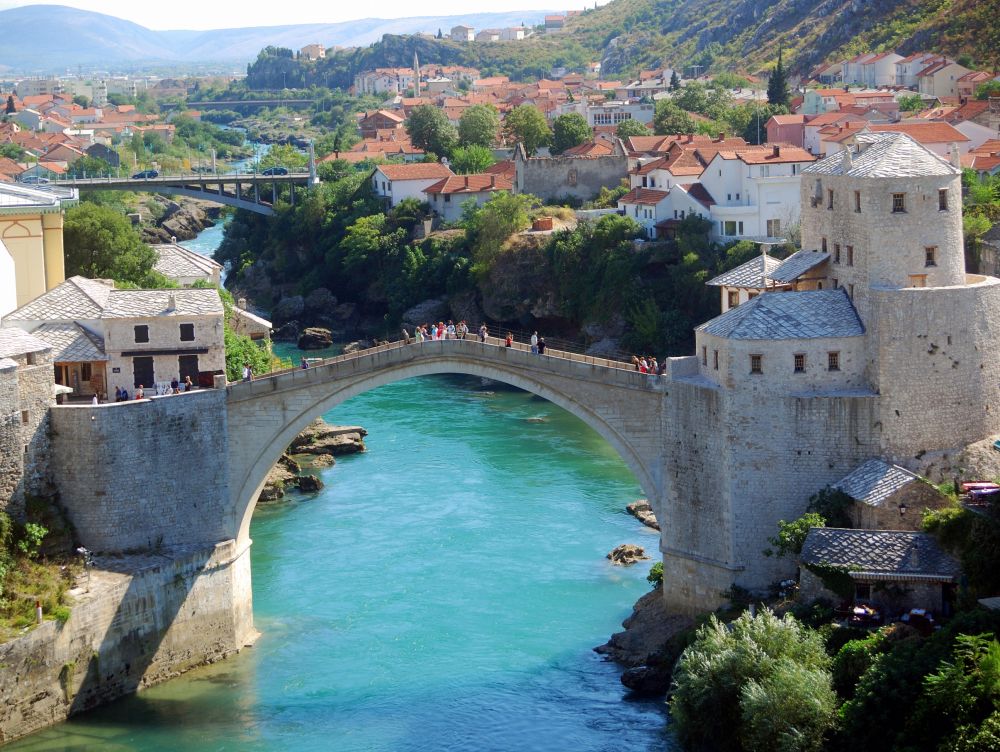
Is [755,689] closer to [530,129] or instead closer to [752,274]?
[752,274]

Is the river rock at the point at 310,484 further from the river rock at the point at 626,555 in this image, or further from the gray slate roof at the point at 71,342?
the gray slate roof at the point at 71,342

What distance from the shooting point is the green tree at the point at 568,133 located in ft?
271

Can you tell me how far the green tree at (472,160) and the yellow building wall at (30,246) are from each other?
40.3 metres

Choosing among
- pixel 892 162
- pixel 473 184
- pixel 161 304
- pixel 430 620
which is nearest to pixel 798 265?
pixel 892 162

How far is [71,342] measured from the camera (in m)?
36.8

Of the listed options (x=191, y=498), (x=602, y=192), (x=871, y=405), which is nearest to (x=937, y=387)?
(x=871, y=405)

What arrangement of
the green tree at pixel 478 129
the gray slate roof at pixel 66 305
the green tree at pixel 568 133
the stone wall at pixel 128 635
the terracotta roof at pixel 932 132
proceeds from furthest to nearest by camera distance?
the green tree at pixel 478 129
the green tree at pixel 568 133
the terracotta roof at pixel 932 132
the gray slate roof at pixel 66 305
the stone wall at pixel 128 635

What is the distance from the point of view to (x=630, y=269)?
6156 cm

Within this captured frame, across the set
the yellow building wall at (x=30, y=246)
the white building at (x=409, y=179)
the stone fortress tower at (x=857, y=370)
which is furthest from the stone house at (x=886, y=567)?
the white building at (x=409, y=179)

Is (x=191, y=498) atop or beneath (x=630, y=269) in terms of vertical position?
beneath

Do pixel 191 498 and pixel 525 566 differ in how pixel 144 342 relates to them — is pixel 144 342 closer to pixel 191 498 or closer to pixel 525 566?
pixel 191 498

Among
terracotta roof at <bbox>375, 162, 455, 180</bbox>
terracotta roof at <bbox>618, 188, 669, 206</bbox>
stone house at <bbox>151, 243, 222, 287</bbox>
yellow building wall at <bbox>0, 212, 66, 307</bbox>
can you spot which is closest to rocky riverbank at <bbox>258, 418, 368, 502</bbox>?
stone house at <bbox>151, 243, 222, 287</bbox>

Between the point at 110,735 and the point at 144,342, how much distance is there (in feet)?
30.2

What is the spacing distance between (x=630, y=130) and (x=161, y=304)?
50.4m
